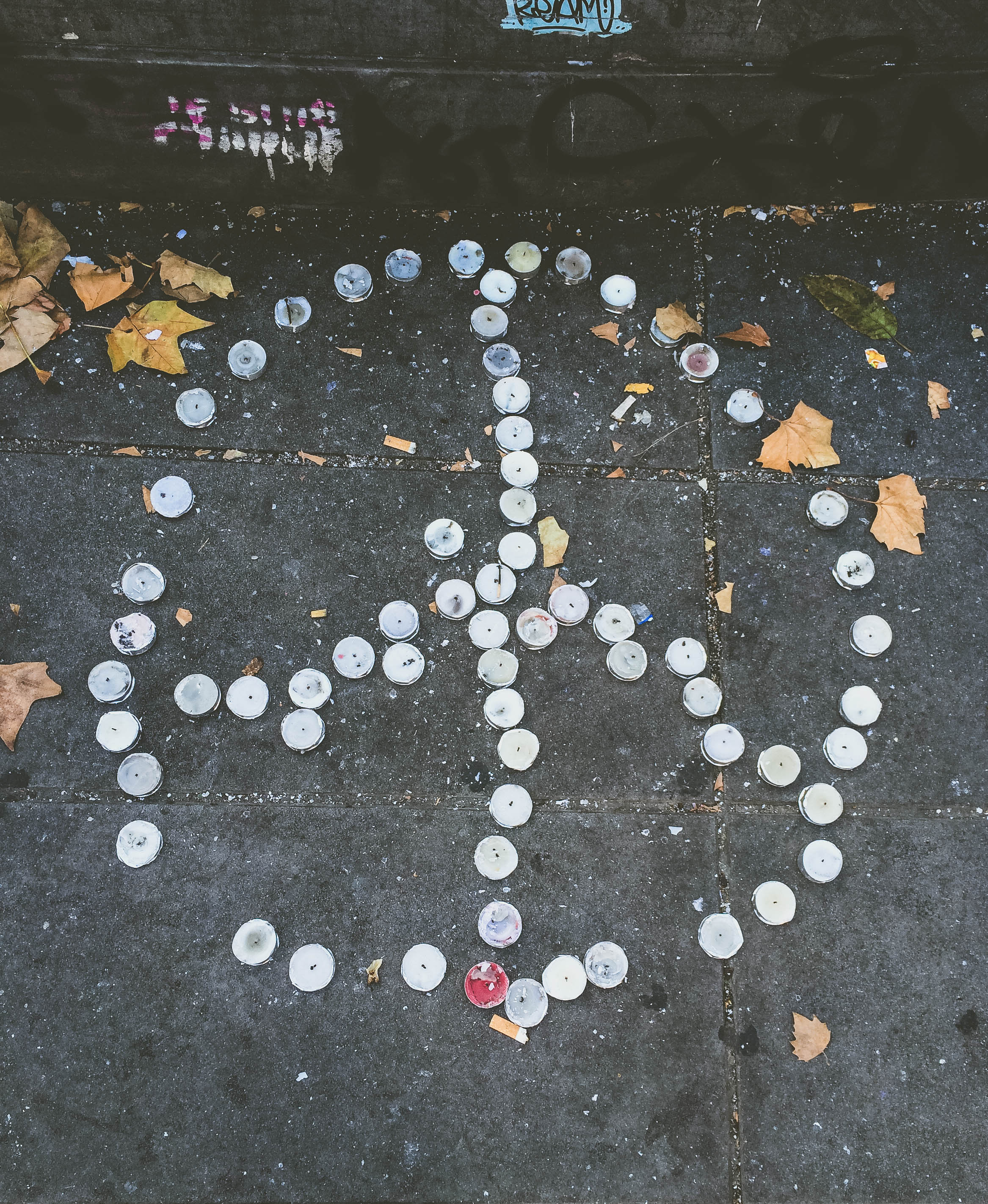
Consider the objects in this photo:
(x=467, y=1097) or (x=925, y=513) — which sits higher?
(x=925, y=513)

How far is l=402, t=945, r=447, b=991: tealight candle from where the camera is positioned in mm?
2389

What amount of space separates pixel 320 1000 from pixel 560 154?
2828 mm

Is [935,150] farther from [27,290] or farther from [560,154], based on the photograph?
[27,290]

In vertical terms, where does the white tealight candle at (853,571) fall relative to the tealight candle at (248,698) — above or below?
above

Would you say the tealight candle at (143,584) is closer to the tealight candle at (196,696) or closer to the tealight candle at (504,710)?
the tealight candle at (196,696)

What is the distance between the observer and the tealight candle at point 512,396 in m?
2.78

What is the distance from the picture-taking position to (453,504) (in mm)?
2732

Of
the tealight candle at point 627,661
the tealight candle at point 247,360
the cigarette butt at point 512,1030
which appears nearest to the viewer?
the cigarette butt at point 512,1030

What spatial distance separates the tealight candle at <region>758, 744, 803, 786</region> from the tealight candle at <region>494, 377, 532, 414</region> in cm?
139

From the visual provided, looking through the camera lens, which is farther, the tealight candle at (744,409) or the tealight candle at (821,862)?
the tealight candle at (744,409)

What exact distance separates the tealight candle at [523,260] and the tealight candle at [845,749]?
188cm

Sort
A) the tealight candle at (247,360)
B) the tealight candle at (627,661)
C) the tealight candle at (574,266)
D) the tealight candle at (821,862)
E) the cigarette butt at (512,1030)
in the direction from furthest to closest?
the tealight candle at (574,266) → the tealight candle at (247,360) → the tealight candle at (627,661) → the tealight candle at (821,862) → the cigarette butt at (512,1030)

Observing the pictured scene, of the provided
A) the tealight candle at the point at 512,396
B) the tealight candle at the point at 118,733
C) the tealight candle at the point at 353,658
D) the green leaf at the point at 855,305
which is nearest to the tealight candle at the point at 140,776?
the tealight candle at the point at 118,733

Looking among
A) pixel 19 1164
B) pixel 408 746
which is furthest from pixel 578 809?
pixel 19 1164
